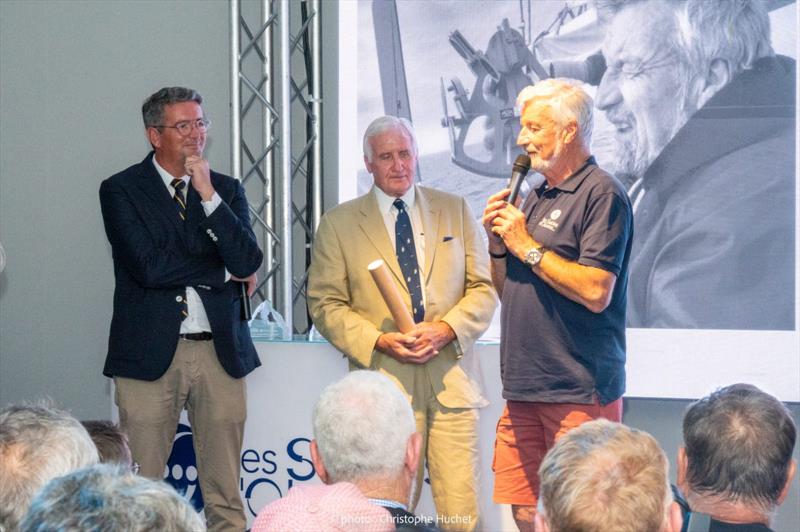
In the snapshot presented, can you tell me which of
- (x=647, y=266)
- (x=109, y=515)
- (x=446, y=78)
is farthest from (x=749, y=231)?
(x=109, y=515)

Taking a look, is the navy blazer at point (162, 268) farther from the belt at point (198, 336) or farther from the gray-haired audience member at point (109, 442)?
the gray-haired audience member at point (109, 442)

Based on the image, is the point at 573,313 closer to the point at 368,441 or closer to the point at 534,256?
the point at 534,256

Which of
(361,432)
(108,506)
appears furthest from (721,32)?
(108,506)

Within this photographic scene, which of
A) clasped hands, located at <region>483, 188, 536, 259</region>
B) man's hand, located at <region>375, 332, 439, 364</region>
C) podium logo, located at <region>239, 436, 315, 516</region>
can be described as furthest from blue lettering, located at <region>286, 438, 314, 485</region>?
clasped hands, located at <region>483, 188, 536, 259</region>

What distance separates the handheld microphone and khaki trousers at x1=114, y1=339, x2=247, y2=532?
1.30m

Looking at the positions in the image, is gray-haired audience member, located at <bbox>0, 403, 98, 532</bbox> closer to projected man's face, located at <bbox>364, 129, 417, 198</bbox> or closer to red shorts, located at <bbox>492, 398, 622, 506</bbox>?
red shorts, located at <bbox>492, 398, 622, 506</bbox>

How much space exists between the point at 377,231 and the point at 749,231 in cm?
168

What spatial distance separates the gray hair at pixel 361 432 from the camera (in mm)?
2068

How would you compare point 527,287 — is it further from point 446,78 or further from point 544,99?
point 446,78

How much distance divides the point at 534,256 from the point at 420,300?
721 millimetres

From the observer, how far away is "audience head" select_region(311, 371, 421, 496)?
2.07m

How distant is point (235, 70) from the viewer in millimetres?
4730

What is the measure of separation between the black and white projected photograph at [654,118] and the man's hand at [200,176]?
110 cm

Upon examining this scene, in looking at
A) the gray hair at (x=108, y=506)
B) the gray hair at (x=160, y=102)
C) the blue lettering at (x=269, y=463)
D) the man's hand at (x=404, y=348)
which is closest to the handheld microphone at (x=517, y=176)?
the man's hand at (x=404, y=348)
